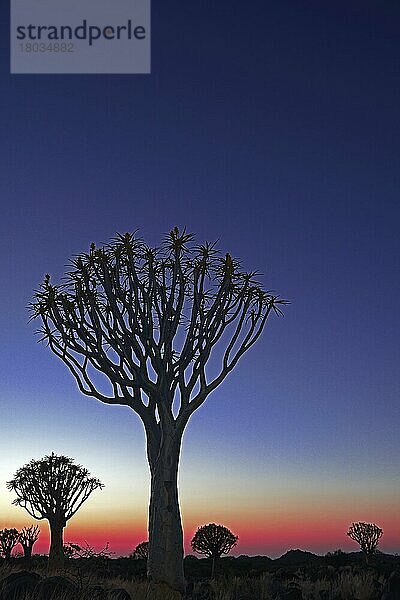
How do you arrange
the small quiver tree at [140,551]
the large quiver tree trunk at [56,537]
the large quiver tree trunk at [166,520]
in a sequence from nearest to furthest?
the large quiver tree trunk at [166,520]
the large quiver tree trunk at [56,537]
the small quiver tree at [140,551]

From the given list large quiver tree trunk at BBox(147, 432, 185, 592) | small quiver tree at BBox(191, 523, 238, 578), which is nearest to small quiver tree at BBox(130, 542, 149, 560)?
small quiver tree at BBox(191, 523, 238, 578)

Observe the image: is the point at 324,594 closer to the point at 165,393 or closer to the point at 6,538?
the point at 165,393

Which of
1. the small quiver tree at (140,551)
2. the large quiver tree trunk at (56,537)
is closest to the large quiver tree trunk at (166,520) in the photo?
the large quiver tree trunk at (56,537)

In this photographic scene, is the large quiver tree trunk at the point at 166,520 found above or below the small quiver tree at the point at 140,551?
above

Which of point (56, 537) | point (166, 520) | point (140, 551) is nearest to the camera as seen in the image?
point (166, 520)

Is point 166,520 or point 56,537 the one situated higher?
point 166,520

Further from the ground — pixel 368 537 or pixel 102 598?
pixel 102 598

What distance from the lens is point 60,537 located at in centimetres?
2530

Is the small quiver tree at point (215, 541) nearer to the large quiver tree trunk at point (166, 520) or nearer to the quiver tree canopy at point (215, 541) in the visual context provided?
the quiver tree canopy at point (215, 541)

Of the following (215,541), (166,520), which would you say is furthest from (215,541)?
(166,520)

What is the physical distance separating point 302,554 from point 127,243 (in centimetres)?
3476

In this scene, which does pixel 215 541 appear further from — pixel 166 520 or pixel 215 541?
pixel 166 520

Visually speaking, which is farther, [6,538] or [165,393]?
[6,538]

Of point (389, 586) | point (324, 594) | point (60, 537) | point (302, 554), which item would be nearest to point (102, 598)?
point (389, 586)
